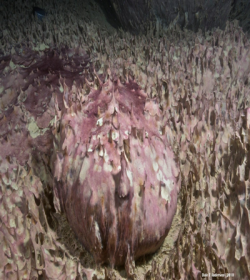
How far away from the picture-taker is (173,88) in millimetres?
1327

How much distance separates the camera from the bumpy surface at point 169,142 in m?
0.73

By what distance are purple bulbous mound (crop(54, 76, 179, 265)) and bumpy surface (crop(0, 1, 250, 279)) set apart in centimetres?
6

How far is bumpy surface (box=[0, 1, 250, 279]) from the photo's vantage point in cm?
73

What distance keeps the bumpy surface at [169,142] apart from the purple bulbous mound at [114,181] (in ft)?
0.20

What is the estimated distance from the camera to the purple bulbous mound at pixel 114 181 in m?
0.73

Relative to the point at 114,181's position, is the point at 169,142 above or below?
above

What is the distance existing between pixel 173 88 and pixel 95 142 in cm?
66

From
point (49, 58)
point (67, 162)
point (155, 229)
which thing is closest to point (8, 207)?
point (67, 162)

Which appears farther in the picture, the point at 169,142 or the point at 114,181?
the point at 169,142

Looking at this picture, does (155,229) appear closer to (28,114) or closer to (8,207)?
(8,207)

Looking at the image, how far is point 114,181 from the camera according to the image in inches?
28.7

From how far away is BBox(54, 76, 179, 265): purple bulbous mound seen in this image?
0.73 meters

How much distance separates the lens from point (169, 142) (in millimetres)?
956

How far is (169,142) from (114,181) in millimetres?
304
